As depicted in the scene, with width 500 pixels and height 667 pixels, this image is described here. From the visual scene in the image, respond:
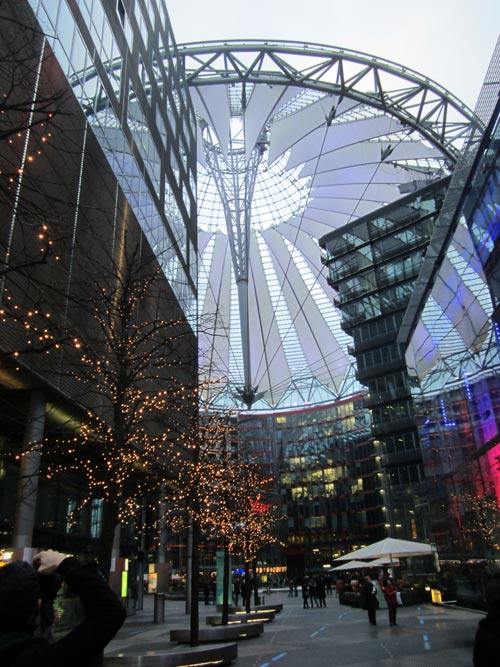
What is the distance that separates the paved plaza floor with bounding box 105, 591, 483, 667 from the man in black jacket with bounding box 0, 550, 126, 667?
1146cm

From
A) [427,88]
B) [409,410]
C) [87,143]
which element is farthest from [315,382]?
[87,143]

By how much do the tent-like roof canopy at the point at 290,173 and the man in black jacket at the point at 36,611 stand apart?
2174cm

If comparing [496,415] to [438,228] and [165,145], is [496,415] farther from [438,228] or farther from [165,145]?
[165,145]

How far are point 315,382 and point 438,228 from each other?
7480 centimetres

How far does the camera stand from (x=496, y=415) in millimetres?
17172

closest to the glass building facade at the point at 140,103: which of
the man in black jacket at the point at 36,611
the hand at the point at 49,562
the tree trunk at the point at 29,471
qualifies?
the tree trunk at the point at 29,471

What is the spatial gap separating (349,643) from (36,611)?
53.6ft

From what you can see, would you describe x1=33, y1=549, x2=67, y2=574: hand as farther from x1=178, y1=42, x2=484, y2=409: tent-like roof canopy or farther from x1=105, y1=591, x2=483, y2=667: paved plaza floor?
x1=178, y1=42, x2=484, y2=409: tent-like roof canopy

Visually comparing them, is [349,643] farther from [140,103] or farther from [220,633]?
[140,103]

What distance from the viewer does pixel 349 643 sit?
1608 centimetres

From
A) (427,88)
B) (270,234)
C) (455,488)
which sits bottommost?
(455,488)

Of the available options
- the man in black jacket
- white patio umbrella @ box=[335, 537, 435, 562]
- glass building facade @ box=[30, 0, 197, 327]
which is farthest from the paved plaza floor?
the man in black jacket

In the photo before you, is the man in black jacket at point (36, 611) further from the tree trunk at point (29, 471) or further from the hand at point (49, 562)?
the tree trunk at point (29, 471)

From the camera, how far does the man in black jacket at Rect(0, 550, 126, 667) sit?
2.12 m
